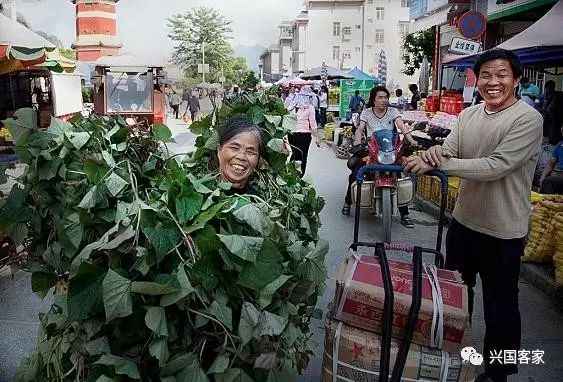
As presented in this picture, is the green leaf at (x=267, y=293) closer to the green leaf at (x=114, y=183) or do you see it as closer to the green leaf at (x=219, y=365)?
the green leaf at (x=219, y=365)

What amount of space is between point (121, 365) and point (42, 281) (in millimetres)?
772

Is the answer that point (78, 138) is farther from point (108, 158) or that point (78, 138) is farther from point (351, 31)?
point (351, 31)

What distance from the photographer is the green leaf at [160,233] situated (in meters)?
1.82

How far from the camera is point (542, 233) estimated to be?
4.90 m

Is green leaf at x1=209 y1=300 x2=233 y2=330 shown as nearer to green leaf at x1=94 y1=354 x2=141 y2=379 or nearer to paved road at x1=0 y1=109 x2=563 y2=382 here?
green leaf at x1=94 y1=354 x2=141 y2=379

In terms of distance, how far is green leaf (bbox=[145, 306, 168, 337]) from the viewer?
1.73 metres

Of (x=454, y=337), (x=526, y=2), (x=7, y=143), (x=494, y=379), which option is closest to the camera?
(x=454, y=337)

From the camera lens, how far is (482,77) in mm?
2730

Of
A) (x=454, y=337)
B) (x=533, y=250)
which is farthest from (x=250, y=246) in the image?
(x=533, y=250)

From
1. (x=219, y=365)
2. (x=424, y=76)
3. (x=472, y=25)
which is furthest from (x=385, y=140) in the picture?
(x=424, y=76)

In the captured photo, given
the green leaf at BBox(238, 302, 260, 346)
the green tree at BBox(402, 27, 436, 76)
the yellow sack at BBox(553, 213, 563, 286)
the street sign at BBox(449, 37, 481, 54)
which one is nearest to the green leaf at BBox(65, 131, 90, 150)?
the green leaf at BBox(238, 302, 260, 346)

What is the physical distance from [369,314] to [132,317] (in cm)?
93

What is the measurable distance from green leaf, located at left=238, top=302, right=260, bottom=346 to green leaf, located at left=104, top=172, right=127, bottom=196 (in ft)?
2.44

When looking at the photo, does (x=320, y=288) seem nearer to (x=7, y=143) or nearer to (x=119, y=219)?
(x=119, y=219)
